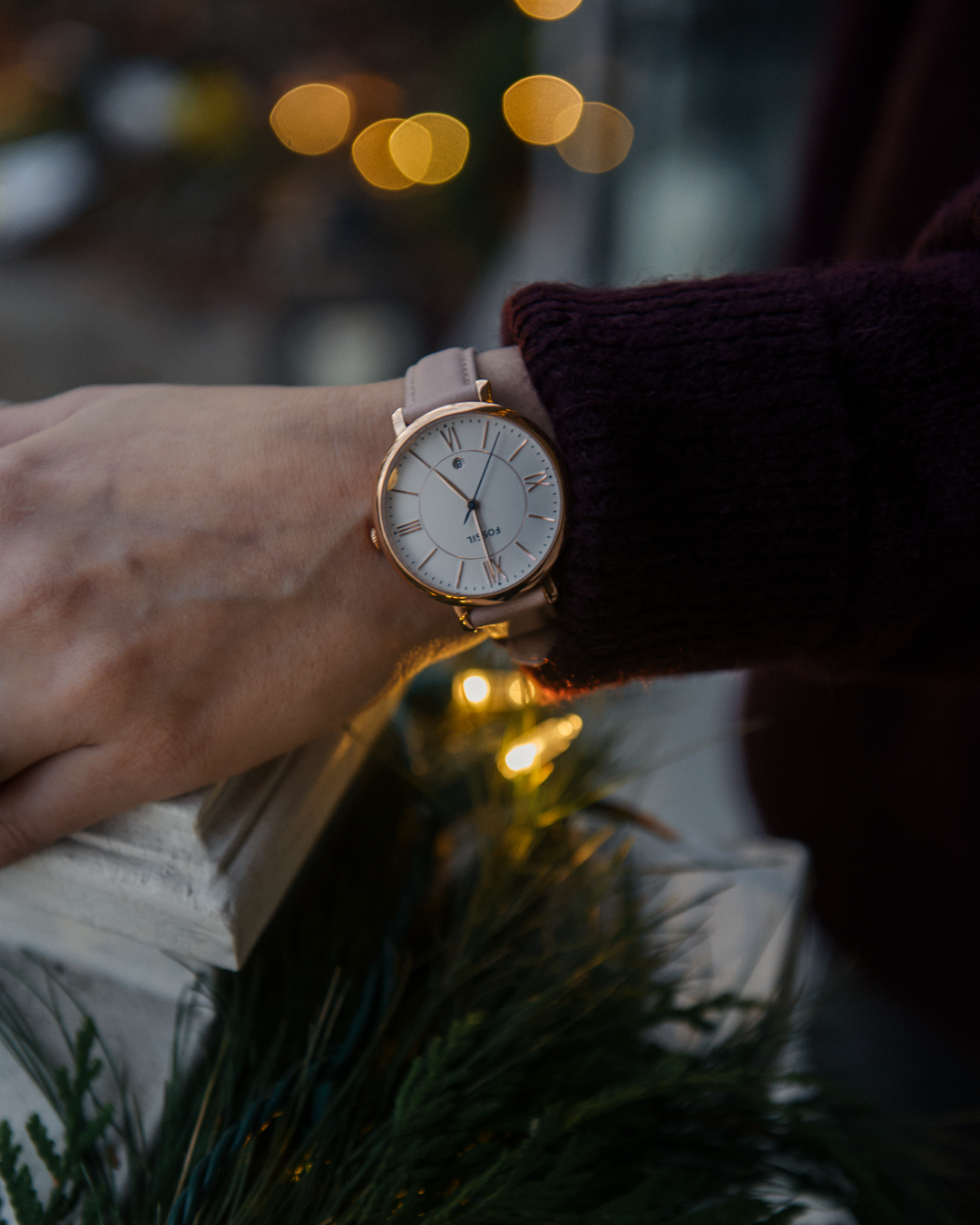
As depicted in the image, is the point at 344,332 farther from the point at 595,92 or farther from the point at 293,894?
the point at 293,894

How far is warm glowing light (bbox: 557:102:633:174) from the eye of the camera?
1.89 m

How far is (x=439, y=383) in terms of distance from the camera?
0.45 metres

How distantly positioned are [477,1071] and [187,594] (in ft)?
0.91

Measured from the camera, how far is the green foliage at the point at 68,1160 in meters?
0.29

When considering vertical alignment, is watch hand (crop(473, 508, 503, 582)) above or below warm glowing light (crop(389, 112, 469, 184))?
below

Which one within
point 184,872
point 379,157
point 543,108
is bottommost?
point 184,872

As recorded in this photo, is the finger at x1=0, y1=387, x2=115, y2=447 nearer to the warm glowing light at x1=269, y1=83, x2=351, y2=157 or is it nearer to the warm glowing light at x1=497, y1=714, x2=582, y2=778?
the warm glowing light at x1=497, y1=714, x2=582, y2=778

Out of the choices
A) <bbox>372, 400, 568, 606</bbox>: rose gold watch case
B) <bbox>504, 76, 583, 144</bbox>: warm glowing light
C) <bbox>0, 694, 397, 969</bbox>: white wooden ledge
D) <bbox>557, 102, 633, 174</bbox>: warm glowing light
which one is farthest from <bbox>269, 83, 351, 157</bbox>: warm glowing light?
<bbox>0, 694, 397, 969</bbox>: white wooden ledge

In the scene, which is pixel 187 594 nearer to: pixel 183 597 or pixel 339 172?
pixel 183 597

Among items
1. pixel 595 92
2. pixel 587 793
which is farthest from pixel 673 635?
pixel 595 92

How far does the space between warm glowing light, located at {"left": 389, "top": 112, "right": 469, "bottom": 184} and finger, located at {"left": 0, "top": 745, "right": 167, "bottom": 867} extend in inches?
89.5

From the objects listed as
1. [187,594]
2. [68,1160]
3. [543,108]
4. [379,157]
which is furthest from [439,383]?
[379,157]

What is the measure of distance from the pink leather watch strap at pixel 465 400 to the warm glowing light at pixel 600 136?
5.86 ft

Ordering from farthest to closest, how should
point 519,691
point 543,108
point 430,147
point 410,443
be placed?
1. point 430,147
2. point 543,108
3. point 519,691
4. point 410,443
